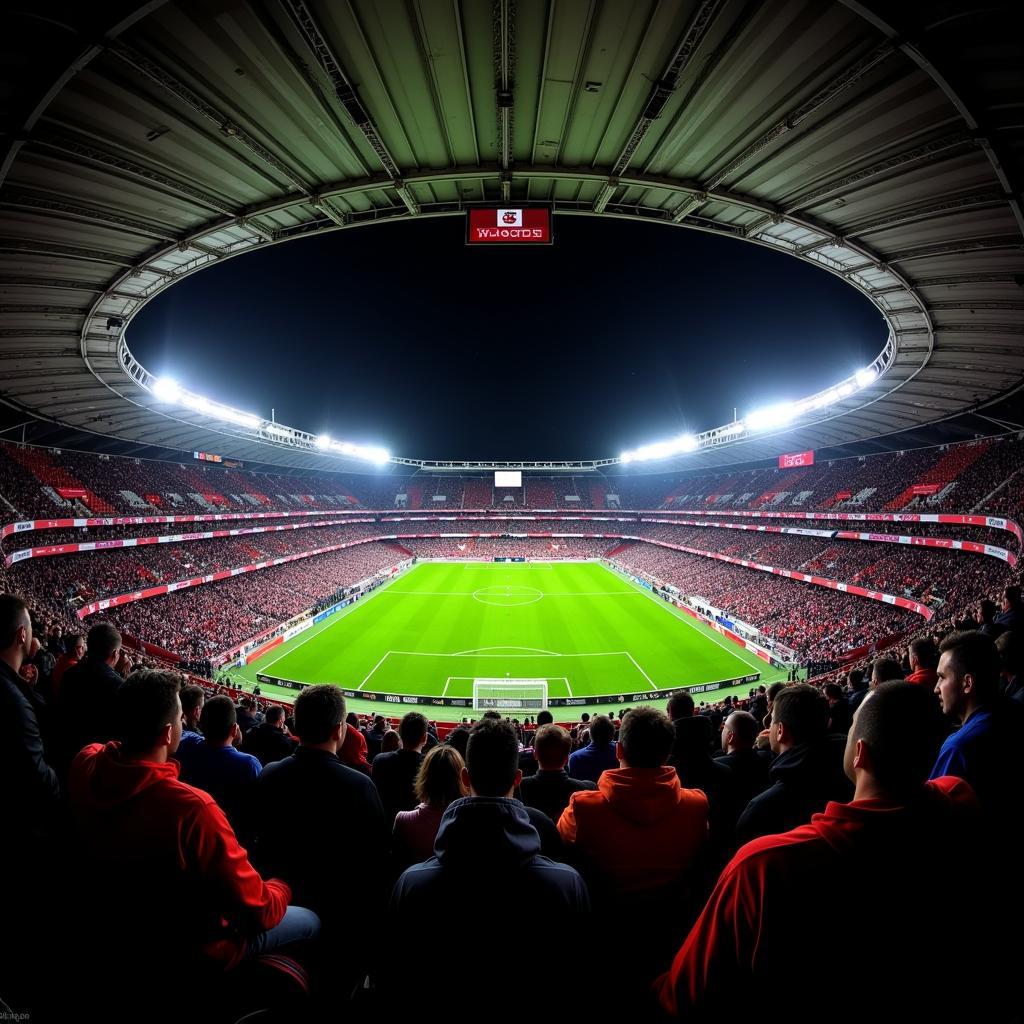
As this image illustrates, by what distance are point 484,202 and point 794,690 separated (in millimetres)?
10798

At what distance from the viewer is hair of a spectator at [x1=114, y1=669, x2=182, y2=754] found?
244 cm

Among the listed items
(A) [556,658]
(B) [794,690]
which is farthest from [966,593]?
(B) [794,690]

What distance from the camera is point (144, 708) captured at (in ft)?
8.18

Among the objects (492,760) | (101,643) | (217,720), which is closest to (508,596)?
(101,643)

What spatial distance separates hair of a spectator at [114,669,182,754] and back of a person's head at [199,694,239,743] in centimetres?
201

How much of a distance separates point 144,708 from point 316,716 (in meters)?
0.92

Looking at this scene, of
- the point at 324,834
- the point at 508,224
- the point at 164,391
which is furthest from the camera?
the point at 164,391

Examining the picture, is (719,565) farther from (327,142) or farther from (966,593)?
(327,142)

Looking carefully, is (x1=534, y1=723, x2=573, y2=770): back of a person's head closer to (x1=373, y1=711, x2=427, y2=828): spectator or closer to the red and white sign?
(x1=373, y1=711, x2=427, y2=828): spectator

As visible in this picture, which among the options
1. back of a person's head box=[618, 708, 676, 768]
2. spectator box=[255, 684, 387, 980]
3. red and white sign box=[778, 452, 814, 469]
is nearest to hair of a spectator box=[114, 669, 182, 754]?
spectator box=[255, 684, 387, 980]

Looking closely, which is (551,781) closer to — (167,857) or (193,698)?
(167,857)

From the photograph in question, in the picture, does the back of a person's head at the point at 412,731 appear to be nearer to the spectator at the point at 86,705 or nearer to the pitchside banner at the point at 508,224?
the spectator at the point at 86,705

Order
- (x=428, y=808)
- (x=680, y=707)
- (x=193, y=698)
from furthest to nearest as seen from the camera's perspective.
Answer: (x=680, y=707) < (x=193, y=698) < (x=428, y=808)

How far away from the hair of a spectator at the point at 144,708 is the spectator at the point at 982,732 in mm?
4352
